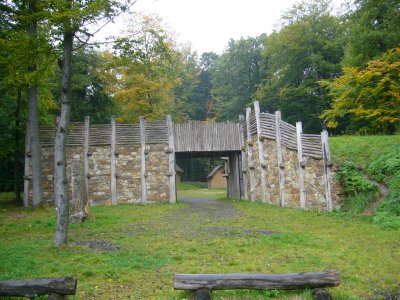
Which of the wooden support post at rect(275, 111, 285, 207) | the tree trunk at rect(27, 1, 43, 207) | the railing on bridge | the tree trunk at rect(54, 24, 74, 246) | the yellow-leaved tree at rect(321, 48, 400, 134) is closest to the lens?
the tree trunk at rect(54, 24, 74, 246)

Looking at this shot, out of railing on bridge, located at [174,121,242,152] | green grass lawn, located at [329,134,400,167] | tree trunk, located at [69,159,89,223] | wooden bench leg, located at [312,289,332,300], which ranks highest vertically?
railing on bridge, located at [174,121,242,152]

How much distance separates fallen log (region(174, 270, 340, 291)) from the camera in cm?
534

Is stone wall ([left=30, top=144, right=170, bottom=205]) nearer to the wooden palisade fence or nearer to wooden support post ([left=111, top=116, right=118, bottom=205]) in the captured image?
the wooden palisade fence

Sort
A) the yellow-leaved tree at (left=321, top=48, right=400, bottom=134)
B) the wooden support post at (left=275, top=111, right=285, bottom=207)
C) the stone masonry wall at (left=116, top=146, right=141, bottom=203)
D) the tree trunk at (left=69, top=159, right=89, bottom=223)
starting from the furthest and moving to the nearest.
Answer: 1. the stone masonry wall at (left=116, top=146, right=141, bottom=203)
2. the wooden support post at (left=275, top=111, right=285, bottom=207)
3. the yellow-leaved tree at (left=321, top=48, right=400, bottom=134)
4. the tree trunk at (left=69, top=159, right=89, bottom=223)

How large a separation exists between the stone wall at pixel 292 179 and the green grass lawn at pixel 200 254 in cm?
216

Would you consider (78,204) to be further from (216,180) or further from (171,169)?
(216,180)

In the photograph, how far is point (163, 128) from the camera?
21422 millimetres

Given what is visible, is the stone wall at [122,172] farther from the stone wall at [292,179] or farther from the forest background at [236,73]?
the stone wall at [292,179]

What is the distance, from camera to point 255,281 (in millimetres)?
5348

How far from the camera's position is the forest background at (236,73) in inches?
437

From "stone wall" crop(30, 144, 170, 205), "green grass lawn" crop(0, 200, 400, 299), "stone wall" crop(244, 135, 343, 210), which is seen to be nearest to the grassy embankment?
"stone wall" crop(244, 135, 343, 210)

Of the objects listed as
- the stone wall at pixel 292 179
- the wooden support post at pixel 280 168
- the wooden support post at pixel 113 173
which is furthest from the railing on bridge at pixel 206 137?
the wooden support post at pixel 280 168

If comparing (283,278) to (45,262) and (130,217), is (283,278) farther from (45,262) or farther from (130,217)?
(130,217)

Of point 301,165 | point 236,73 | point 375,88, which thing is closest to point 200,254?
point 301,165
